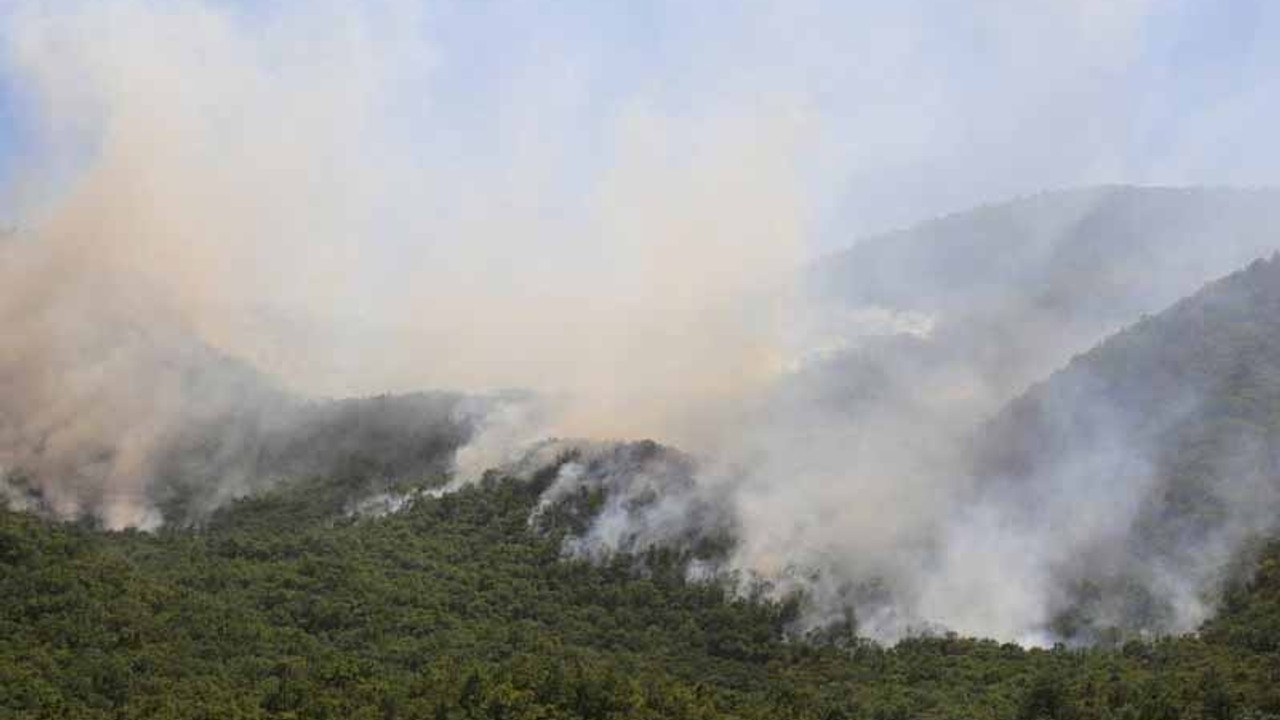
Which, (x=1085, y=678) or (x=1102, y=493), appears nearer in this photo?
(x=1085, y=678)

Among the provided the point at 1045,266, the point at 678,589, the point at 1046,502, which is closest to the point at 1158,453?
the point at 1046,502

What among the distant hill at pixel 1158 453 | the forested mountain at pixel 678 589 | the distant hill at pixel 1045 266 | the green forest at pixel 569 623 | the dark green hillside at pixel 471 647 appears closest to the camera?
the dark green hillside at pixel 471 647

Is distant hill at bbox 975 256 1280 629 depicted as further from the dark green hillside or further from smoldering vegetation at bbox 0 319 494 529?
smoldering vegetation at bbox 0 319 494 529

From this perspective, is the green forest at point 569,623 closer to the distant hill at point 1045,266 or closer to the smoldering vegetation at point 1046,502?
the smoldering vegetation at point 1046,502

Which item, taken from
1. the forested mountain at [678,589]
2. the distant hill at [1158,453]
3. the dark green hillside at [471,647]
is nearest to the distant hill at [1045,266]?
the forested mountain at [678,589]

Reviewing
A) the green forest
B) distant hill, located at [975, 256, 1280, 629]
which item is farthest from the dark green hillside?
distant hill, located at [975, 256, 1280, 629]

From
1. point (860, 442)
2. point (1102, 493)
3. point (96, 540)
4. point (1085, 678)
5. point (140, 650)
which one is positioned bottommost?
point (140, 650)

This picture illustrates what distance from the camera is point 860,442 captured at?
12219 centimetres

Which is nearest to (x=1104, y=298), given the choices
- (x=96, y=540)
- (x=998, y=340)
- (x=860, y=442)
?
(x=998, y=340)

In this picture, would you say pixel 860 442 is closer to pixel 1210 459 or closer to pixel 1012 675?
pixel 1210 459

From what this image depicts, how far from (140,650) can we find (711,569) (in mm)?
41810

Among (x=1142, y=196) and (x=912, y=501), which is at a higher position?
(x=1142, y=196)

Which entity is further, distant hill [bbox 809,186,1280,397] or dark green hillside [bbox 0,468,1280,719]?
distant hill [bbox 809,186,1280,397]

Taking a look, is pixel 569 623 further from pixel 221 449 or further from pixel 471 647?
pixel 221 449
